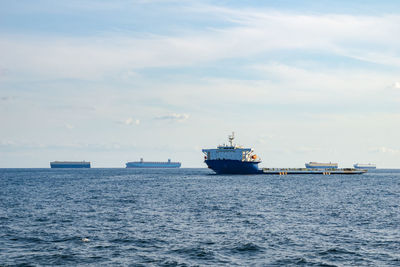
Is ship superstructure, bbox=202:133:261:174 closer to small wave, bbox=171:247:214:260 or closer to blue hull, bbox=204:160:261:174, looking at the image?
blue hull, bbox=204:160:261:174

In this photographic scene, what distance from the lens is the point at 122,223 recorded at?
4631cm

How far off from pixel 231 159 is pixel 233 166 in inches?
185

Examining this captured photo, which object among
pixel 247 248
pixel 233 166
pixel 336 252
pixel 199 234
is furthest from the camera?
pixel 233 166

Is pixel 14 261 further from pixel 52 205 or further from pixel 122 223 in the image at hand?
pixel 52 205

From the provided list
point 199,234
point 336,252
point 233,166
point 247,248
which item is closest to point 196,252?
point 247,248

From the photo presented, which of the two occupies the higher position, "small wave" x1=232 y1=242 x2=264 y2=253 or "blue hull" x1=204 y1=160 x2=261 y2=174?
"blue hull" x1=204 y1=160 x2=261 y2=174

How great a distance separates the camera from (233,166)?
6506 inches

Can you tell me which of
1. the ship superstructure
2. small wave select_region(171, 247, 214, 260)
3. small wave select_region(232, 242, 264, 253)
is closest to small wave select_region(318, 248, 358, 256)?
small wave select_region(232, 242, 264, 253)

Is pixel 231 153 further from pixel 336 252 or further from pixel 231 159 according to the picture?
pixel 336 252

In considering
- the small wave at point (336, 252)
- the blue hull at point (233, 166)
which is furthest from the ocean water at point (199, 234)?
the blue hull at point (233, 166)

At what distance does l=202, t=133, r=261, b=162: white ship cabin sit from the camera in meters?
170

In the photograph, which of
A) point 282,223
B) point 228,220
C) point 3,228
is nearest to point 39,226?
point 3,228

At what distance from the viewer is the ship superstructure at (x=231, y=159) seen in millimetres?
165125

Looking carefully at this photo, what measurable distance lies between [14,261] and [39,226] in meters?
14.7
